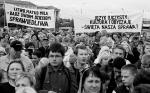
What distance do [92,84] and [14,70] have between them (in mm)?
1496

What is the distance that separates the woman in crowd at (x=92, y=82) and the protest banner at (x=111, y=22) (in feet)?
27.8

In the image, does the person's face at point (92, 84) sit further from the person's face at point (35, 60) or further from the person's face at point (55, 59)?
the person's face at point (35, 60)

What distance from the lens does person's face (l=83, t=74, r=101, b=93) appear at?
12.4 ft

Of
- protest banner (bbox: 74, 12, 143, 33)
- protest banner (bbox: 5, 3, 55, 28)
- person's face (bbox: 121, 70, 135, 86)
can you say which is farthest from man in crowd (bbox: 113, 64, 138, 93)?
protest banner (bbox: 5, 3, 55, 28)

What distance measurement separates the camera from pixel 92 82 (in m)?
3.83

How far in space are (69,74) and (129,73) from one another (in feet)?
2.93

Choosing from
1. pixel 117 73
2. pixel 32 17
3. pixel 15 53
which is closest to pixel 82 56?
pixel 117 73

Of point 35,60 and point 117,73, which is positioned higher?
point 117,73

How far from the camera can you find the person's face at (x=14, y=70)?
15.7ft

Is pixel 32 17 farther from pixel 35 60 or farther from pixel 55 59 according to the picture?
pixel 55 59

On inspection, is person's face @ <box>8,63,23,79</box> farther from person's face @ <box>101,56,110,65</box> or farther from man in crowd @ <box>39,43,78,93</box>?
person's face @ <box>101,56,110,65</box>

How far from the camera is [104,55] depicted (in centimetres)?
643

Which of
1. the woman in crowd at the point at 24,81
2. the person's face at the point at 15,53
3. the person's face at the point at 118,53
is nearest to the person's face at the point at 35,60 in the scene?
the person's face at the point at 15,53

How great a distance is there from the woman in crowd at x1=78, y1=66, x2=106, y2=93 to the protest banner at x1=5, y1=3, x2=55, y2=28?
849cm
